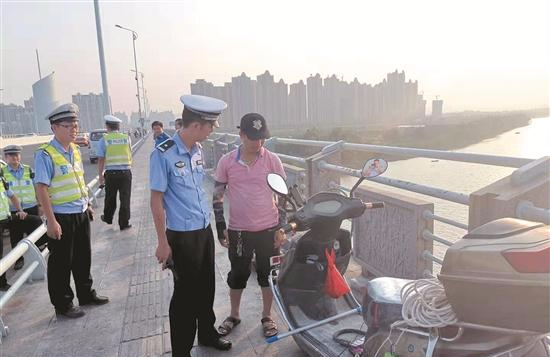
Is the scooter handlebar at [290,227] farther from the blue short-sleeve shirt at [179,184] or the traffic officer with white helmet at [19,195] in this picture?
the traffic officer with white helmet at [19,195]

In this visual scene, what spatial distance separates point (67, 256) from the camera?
3412 mm

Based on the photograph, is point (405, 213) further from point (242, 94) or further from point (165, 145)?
point (242, 94)

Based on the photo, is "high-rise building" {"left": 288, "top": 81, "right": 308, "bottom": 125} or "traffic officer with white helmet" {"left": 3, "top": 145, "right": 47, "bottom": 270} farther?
"high-rise building" {"left": 288, "top": 81, "right": 308, "bottom": 125}

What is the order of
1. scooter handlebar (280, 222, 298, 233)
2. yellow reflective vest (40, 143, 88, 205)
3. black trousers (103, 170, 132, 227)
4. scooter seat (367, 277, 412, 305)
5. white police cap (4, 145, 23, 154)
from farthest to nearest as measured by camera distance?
black trousers (103, 170, 132, 227) < white police cap (4, 145, 23, 154) < yellow reflective vest (40, 143, 88, 205) < scooter handlebar (280, 222, 298, 233) < scooter seat (367, 277, 412, 305)

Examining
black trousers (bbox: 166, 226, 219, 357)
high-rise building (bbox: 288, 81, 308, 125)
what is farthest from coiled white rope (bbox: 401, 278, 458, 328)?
high-rise building (bbox: 288, 81, 308, 125)

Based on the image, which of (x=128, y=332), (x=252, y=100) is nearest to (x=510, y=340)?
(x=128, y=332)

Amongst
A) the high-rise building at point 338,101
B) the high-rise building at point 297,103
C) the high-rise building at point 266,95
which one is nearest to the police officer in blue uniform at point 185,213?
the high-rise building at point 338,101

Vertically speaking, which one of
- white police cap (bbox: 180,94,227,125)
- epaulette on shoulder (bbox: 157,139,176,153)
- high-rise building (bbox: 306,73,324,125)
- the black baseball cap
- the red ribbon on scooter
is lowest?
the red ribbon on scooter

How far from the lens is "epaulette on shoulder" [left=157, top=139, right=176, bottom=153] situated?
245 centimetres

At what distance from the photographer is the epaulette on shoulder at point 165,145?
2.45m

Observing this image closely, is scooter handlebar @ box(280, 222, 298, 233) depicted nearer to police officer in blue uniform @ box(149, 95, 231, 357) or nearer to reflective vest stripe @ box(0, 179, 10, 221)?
police officer in blue uniform @ box(149, 95, 231, 357)

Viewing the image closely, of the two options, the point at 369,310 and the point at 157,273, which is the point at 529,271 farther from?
the point at 157,273

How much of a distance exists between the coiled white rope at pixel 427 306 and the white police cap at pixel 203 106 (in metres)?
1.52

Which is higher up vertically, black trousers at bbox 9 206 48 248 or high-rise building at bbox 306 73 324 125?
high-rise building at bbox 306 73 324 125
